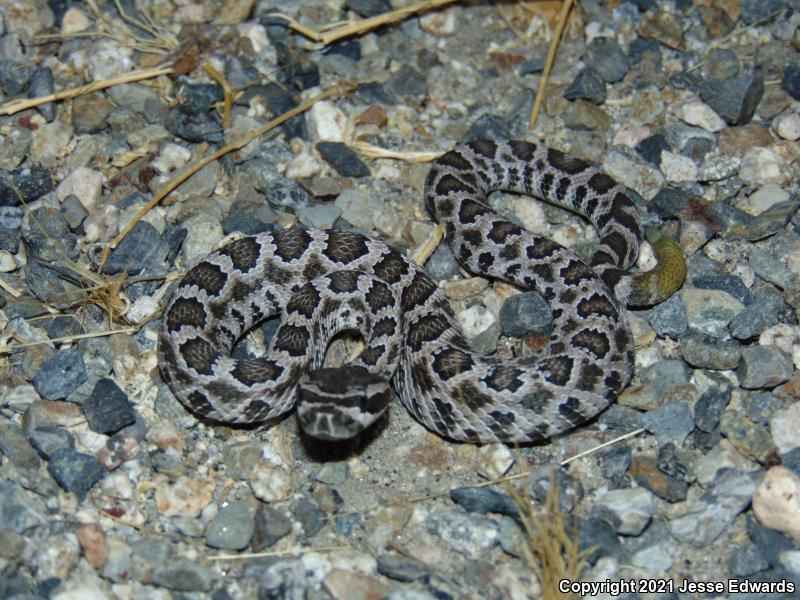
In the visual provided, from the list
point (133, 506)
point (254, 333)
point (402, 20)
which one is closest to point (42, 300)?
point (254, 333)

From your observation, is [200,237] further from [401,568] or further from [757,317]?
[757,317]

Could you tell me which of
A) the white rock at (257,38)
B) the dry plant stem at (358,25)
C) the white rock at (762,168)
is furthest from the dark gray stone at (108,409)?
the white rock at (762,168)

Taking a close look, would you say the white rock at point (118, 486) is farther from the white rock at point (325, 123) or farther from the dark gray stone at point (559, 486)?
the white rock at point (325, 123)

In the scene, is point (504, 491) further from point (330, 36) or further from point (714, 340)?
point (330, 36)

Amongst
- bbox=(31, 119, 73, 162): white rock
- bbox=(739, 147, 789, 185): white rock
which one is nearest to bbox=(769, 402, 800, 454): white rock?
bbox=(739, 147, 789, 185): white rock

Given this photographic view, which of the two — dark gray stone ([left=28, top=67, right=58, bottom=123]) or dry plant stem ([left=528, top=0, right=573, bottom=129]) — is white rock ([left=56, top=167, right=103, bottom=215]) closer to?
dark gray stone ([left=28, top=67, right=58, bottom=123])

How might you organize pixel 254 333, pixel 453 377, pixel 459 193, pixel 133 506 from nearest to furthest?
pixel 133 506 < pixel 453 377 < pixel 254 333 < pixel 459 193

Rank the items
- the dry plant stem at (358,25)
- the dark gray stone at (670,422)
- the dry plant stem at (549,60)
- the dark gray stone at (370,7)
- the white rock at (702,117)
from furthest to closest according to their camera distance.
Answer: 1. the dark gray stone at (370,7)
2. the dry plant stem at (358,25)
3. the dry plant stem at (549,60)
4. the white rock at (702,117)
5. the dark gray stone at (670,422)
